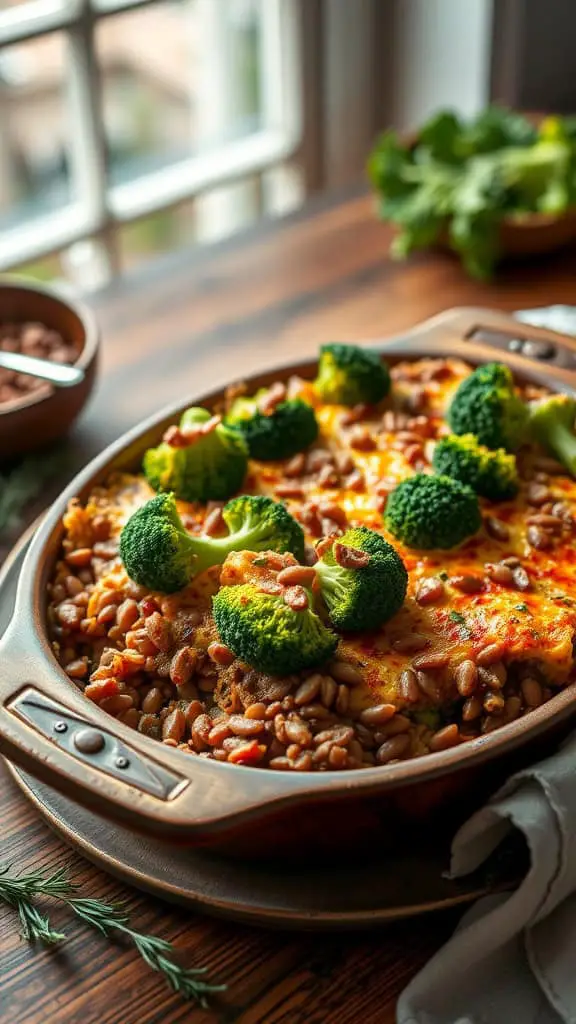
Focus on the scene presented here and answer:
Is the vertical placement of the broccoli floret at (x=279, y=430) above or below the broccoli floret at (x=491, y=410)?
below

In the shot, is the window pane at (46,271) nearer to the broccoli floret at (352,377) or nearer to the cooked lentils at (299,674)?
the broccoli floret at (352,377)

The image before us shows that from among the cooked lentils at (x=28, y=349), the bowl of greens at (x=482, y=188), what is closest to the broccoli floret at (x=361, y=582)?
the cooked lentils at (x=28, y=349)

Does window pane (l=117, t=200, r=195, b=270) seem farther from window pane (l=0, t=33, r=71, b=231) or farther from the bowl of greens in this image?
the bowl of greens

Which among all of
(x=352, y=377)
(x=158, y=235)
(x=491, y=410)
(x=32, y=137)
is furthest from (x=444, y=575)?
(x=158, y=235)

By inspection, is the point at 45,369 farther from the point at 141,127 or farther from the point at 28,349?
the point at 141,127

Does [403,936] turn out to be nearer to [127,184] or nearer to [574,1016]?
[574,1016]

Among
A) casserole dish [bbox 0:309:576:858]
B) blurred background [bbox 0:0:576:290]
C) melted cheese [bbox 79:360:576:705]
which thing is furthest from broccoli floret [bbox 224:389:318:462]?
blurred background [bbox 0:0:576:290]

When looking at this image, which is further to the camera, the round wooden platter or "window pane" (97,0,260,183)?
"window pane" (97,0,260,183)
